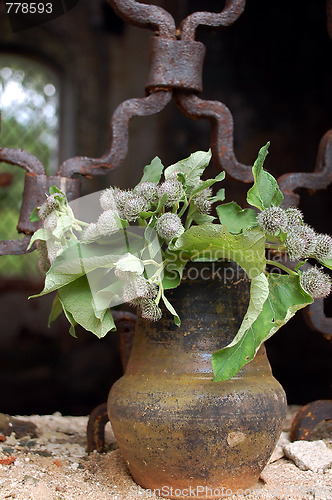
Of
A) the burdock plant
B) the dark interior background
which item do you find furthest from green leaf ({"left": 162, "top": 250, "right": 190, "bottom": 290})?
the dark interior background

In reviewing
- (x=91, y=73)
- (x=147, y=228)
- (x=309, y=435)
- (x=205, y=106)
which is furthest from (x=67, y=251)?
(x=91, y=73)

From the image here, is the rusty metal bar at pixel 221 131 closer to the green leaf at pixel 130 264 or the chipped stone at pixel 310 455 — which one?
the green leaf at pixel 130 264

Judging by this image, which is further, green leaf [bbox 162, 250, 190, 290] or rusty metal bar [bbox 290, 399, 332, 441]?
rusty metal bar [bbox 290, 399, 332, 441]

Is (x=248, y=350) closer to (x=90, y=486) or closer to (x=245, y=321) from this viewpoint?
(x=245, y=321)

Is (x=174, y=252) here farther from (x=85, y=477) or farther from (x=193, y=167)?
(x=85, y=477)

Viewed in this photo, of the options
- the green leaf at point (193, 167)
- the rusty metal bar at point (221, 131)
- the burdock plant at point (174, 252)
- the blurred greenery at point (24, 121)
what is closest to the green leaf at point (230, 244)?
the burdock plant at point (174, 252)

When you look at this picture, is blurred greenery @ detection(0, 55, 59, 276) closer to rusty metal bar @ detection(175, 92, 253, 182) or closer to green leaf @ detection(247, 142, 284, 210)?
rusty metal bar @ detection(175, 92, 253, 182)

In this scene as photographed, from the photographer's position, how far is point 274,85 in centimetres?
191

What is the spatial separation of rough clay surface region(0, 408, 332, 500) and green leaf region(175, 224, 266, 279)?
0.37m

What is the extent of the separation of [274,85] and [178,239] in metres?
1.20

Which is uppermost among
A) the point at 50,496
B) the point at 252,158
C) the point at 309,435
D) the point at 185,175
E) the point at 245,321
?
the point at 185,175

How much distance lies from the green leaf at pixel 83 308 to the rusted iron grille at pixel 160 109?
0.27 meters

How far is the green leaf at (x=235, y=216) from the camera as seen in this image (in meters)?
0.94

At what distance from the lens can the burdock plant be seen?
0.85 metres
